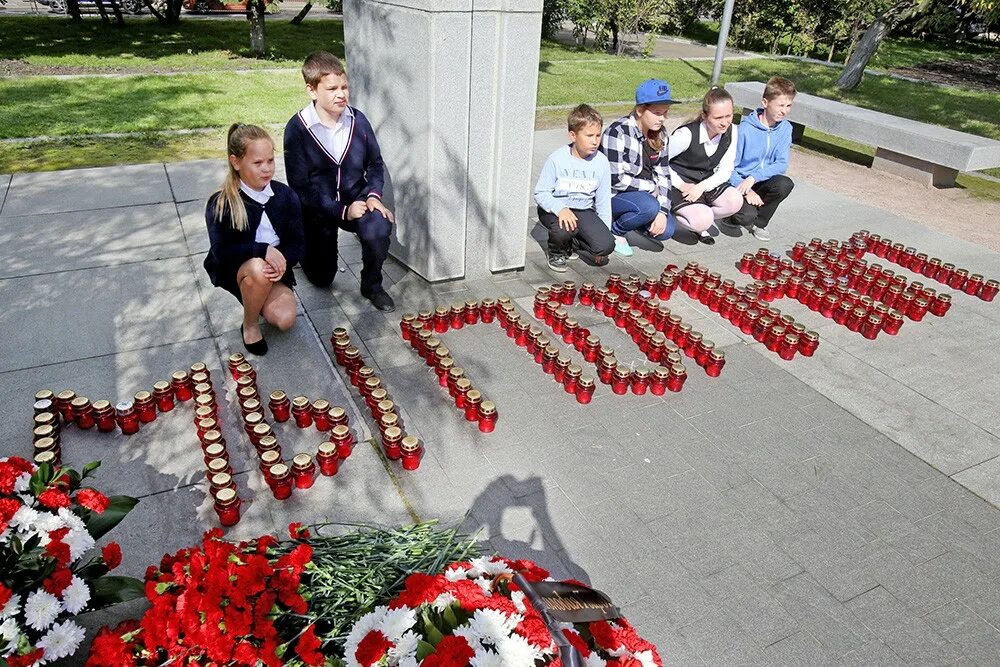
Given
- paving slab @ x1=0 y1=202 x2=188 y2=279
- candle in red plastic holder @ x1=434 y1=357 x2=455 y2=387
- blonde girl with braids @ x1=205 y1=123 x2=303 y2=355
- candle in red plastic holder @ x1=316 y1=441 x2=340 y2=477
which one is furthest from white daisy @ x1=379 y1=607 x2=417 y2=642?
paving slab @ x1=0 y1=202 x2=188 y2=279

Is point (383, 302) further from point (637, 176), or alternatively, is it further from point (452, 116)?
point (637, 176)

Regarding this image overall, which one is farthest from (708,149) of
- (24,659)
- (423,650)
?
(24,659)

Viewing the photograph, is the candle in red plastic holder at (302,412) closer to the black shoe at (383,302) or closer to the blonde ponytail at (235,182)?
the blonde ponytail at (235,182)

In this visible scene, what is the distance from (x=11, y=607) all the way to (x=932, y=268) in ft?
23.8

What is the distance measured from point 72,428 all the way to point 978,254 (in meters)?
8.31

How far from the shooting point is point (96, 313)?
5145 mm

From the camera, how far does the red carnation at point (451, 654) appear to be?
5.70 feet

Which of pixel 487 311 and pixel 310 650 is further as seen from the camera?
pixel 487 311

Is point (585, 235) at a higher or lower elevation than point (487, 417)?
higher

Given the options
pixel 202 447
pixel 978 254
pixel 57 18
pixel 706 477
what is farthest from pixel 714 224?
pixel 57 18

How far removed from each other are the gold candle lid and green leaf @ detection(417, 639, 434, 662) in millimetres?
2048

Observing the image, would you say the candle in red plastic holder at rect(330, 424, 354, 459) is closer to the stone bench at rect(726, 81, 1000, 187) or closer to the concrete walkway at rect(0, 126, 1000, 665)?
the concrete walkway at rect(0, 126, 1000, 665)

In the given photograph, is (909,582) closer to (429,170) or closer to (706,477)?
A: (706,477)

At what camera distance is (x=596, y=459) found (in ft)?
13.0
